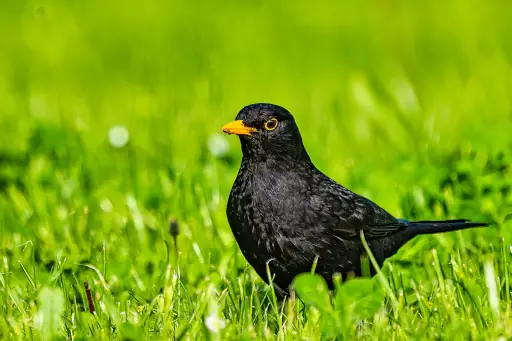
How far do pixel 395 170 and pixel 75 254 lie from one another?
232 cm

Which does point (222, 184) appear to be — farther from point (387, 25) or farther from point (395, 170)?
point (387, 25)

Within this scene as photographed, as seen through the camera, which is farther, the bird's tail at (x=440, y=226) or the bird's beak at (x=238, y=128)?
the bird's tail at (x=440, y=226)

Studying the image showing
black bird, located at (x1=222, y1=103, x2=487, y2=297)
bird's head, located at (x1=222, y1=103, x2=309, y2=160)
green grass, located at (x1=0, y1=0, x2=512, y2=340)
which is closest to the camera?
green grass, located at (x1=0, y1=0, x2=512, y2=340)

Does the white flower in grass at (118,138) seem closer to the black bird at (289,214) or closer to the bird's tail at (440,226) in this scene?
the black bird at (289,214)

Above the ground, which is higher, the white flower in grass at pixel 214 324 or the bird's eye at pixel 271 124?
the bird's eye at pixel 271 124

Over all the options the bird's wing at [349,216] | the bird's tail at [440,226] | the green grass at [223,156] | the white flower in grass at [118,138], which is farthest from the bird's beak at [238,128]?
the white flower in grass at [118,138]

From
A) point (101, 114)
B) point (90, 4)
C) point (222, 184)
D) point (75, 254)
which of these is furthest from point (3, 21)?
point (75, 254)

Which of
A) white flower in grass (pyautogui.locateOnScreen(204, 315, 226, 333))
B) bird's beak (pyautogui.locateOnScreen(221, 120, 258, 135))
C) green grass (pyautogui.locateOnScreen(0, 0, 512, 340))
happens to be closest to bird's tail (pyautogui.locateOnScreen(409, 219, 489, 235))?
green grass (pyautogui.locateOnScreen(0, 0, 512, 340))

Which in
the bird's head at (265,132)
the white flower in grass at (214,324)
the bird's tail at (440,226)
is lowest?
the white flower in grass at (214,324)

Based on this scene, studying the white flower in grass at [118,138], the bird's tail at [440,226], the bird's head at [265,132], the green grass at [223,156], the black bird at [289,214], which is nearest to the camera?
the green grass at [223,156]

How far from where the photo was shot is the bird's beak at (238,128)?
439 cm

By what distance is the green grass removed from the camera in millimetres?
3777

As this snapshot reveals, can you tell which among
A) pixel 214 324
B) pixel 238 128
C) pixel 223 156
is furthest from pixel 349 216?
pixel 223 156

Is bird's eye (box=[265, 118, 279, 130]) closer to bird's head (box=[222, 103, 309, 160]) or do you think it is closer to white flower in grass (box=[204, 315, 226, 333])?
bird's head (box=[222, 103, 309, 160])
